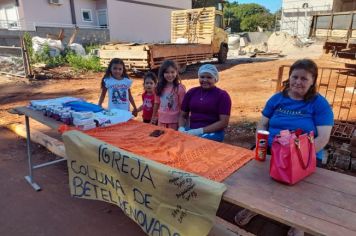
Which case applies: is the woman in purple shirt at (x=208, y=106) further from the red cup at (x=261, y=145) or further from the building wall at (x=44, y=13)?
the building wall at (x=44, y=13)

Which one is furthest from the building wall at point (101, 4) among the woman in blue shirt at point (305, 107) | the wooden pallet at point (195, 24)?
the woman in blue shirt at point (305, 107)

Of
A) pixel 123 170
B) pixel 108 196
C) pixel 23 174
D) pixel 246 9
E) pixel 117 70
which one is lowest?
pixel 23 174

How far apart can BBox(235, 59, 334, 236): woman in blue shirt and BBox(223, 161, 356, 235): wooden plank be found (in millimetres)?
535

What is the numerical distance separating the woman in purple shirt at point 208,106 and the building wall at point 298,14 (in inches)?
1299

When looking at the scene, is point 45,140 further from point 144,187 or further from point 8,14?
point 8,14

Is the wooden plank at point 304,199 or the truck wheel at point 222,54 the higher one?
the wooden plank at point 304,199

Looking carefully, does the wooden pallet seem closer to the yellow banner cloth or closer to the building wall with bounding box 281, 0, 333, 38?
the yellow banner cloth

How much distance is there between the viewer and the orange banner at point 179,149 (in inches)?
74.6

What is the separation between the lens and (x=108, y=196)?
2.44 m

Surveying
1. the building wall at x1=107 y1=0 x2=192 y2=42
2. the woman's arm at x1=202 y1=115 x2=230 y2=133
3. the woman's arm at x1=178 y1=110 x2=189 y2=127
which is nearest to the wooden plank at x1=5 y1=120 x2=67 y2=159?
the woman's arm at x1=178 y1=110 x2=189 y2=127

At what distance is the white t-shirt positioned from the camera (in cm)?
409

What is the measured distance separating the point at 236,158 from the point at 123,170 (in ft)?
2.78

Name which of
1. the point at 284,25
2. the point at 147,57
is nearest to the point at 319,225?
the point at 147,57

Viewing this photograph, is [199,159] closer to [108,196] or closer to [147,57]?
[108,196]
